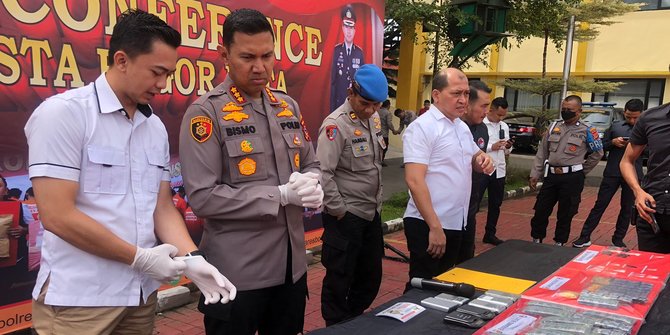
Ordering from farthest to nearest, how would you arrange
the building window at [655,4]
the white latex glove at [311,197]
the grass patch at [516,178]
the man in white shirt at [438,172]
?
the building window at [655,4] → the grass patch at [516,178] → the man in white shirt at [438,172] → the white latex glove at [311,197]

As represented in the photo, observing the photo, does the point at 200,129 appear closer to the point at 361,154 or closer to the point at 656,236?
the point at 361,154

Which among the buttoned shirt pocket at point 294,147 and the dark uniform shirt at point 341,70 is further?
the dark uniform shirt at point 341,70

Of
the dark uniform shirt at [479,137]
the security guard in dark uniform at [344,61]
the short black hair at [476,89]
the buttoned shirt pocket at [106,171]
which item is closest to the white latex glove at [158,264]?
the buttoned shirt pocket at [106,171]

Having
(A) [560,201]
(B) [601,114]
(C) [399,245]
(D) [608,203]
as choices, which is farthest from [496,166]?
(B) [601,114]

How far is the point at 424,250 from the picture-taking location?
9.34ft

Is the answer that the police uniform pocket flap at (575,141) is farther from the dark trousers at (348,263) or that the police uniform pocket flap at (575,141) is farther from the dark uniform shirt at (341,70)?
the dark trousers at (348,263)

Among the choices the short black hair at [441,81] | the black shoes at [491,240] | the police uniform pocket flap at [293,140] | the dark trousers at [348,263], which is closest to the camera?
the police uniform pocket flap at [293,140]

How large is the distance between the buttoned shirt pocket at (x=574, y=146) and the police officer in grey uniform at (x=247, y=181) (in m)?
4.26

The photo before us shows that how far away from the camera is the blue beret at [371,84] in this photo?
2.88 metres

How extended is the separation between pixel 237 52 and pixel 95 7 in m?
1.78


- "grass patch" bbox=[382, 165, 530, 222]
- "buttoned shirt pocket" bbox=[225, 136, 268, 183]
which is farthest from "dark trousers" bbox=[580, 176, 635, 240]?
"buttoned shirt pocket" bbox=[225, 136, 268, 183]

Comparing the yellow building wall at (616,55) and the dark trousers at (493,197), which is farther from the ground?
the yellow building wall at (616,55)

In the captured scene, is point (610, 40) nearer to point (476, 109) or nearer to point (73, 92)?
point (476, 109)

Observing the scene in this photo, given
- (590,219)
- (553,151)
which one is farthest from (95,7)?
(590,219)
